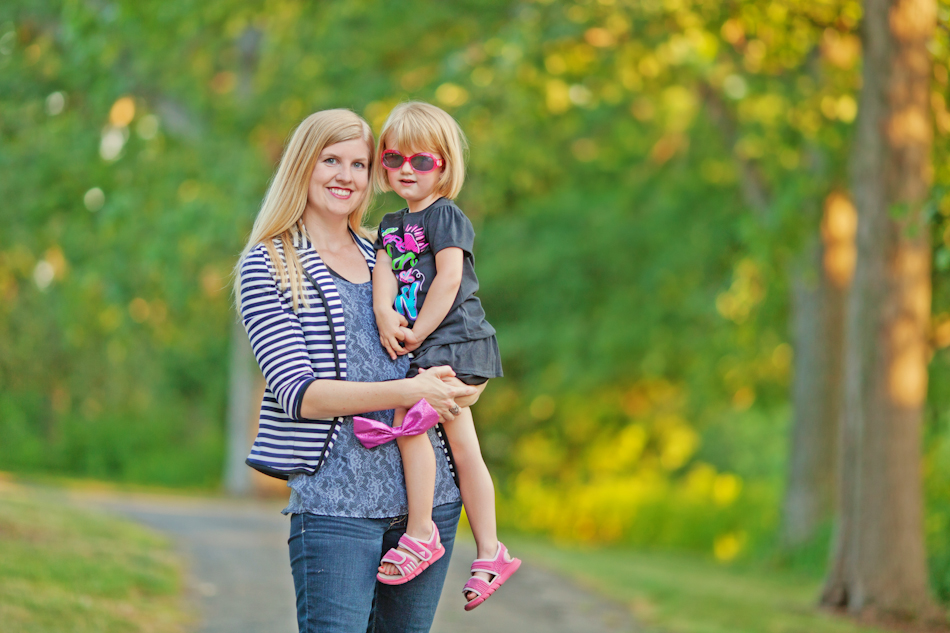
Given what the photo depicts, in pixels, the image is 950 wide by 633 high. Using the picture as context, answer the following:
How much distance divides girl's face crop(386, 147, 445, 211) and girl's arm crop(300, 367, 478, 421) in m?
0.55

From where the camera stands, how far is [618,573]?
1095 cm

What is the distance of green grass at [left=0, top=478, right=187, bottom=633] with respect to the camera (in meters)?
6.09

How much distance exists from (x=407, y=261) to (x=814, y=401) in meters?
11.1

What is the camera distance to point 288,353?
9.22 feet

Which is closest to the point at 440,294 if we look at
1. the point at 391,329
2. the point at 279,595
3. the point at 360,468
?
the point at 391,329

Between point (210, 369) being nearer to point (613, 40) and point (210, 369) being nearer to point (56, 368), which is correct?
point (56, 368)

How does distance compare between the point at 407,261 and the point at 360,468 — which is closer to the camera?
the point at 360,468

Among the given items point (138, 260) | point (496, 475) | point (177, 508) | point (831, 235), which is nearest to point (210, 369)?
point (496, 475)

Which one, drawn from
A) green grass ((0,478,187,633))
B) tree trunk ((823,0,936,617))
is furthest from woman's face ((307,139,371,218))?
tree trunk ((823,0,936,617))

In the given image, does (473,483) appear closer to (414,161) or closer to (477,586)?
(477,586)

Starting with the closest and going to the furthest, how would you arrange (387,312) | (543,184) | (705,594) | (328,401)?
(328,401) → (387,312) → (705,594) → (543,184)

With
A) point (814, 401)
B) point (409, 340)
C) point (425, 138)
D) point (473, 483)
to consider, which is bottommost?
Result: point (814, 401)

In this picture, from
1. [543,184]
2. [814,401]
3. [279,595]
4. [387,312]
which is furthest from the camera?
[543,184]

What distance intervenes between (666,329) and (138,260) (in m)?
8.54
